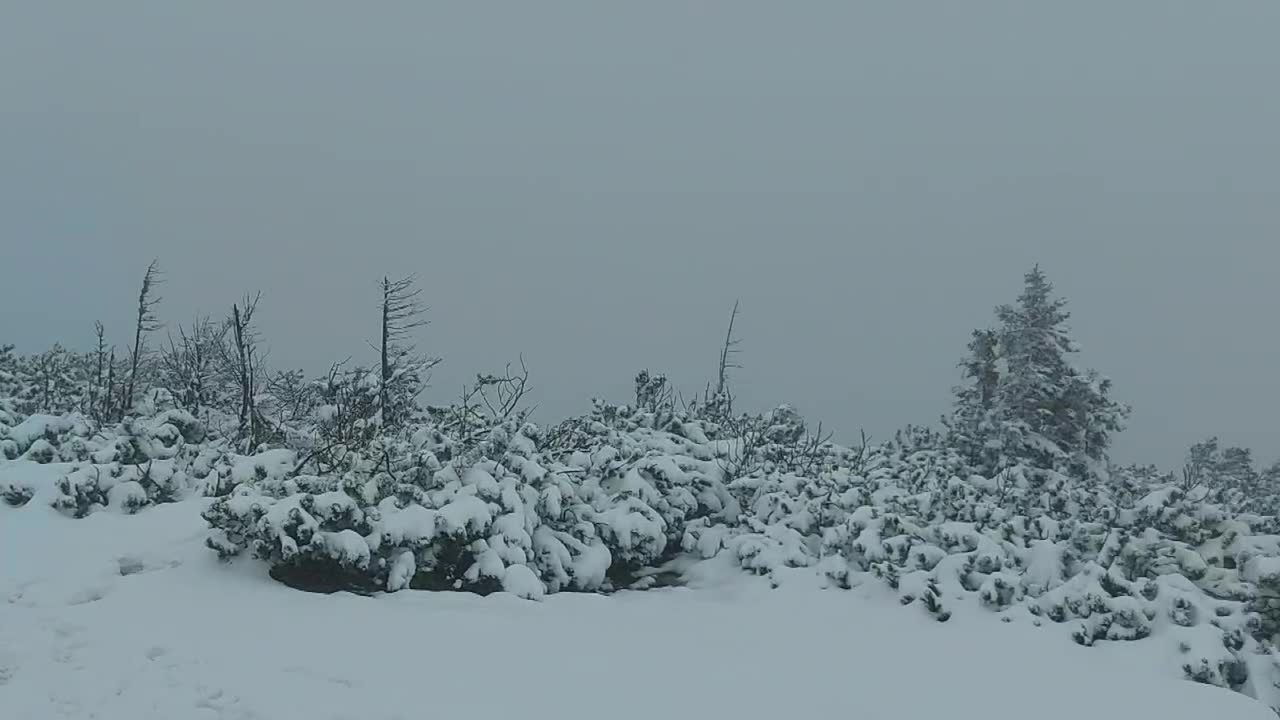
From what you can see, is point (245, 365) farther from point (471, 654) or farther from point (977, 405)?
point (977, 405)

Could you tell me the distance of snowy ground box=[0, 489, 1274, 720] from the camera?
16.4 ft

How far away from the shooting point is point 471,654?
5770mm

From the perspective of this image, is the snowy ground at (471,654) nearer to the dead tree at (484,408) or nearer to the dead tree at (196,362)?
the dead tree at (484,408)

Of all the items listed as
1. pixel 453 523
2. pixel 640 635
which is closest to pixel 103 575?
pixel 453 523

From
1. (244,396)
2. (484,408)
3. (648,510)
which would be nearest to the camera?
(648,510)

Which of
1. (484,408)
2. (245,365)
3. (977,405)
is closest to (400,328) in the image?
(245,365)

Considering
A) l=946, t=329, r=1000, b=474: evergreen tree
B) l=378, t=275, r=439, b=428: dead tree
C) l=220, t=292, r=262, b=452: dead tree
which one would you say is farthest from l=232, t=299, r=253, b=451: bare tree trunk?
l=946, t=329, r=1000, b=474: evergreen tree

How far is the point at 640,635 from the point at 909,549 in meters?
3.74

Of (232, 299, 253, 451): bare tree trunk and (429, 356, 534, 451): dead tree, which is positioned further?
(232, 299, 253, 451): bare tree trunk

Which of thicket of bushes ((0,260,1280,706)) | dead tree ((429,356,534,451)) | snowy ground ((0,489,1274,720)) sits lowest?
snowy ground ((0,489,1274,720))

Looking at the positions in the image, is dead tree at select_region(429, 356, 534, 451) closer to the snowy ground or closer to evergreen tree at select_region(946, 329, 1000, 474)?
the snowy ground

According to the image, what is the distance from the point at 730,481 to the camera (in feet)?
37.5

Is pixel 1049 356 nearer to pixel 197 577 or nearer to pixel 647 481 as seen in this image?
pixel 647 481

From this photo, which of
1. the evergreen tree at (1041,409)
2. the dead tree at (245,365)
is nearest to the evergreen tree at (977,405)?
the evergreen tree at (1041,409)
